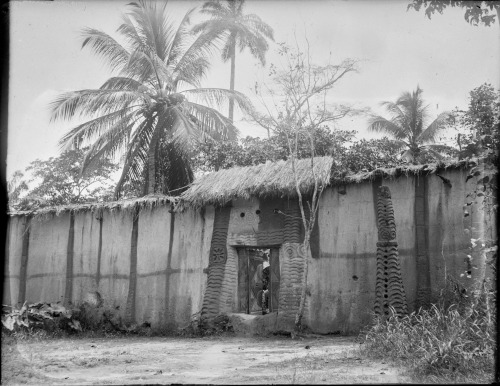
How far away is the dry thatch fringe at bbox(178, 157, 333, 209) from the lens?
10.6 metres

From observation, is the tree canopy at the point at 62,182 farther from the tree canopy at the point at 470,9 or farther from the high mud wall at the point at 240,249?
the tree canopy at the point at 470,9

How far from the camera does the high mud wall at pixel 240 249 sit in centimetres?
968

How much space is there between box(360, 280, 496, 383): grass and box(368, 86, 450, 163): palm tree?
1701cm

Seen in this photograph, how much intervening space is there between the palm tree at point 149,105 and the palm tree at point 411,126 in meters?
9.75

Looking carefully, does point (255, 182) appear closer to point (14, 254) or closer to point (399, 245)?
point (399, 245)

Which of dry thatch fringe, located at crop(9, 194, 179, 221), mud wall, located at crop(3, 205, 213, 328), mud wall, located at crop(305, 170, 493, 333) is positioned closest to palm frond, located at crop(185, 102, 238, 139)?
dry thatch fringe, located at crop(9, 194, 179, 221)

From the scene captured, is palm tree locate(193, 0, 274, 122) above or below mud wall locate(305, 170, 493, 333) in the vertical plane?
above

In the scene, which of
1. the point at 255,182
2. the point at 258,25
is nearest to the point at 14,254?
the point at 255,182

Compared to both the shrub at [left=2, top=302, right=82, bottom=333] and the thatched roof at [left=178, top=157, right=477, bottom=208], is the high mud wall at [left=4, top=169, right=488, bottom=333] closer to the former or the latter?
the thatched roof at [left=178, top=157, right=477, bottom=208]

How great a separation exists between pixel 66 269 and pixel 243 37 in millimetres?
10808

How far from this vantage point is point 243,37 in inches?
808

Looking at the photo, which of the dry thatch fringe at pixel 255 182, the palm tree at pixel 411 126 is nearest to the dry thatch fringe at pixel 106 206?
the dry thatch fringe at pixel 255 182

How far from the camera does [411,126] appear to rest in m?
24.3

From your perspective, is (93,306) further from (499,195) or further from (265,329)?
(499,195)
